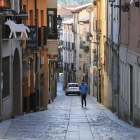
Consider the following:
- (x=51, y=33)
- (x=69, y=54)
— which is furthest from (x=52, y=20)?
(x=69, y=54)

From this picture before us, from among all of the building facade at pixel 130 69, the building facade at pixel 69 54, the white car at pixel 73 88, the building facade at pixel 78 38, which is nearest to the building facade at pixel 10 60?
the building facade at pixel 130 69

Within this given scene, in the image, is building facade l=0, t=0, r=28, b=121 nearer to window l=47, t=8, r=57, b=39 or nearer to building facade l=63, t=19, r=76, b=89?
window l=47, t=8, r=57, b=39

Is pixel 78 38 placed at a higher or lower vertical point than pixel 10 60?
higher

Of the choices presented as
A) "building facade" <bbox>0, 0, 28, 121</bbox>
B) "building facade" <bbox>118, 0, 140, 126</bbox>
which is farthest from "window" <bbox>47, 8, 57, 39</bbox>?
"building facade" <bbox>118, 0, 140, 126</bbox>

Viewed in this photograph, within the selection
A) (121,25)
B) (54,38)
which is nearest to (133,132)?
(121,25)

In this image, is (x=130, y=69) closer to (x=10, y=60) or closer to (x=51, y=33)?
(x=10, y=60)

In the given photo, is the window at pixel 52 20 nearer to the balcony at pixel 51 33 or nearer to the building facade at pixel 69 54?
the balcony at pixel 51 33

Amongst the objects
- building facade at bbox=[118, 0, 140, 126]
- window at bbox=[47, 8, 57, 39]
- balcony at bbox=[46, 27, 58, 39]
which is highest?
window at bbox=[47, 8, 57, 39]

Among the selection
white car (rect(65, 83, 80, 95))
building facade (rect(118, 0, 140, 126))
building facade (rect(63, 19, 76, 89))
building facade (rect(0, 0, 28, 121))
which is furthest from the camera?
building facade (rect(63, 19, 76, 89))

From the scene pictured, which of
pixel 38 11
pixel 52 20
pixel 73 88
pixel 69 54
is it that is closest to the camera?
pixel 38 11

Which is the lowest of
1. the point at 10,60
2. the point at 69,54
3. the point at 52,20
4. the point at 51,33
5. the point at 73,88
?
the point at 73,88

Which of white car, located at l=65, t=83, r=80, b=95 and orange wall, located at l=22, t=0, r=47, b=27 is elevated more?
orange wall, located at l=22, t=0, r=47, b=27

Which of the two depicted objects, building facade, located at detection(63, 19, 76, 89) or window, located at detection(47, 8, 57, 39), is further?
building facade, located at detection(63, 19, 76, 89)

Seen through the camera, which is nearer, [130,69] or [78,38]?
[130,69]
